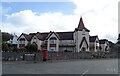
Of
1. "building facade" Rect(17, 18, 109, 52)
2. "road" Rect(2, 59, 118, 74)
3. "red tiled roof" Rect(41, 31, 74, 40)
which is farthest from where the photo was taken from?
"red tiled roof" Rect(41, 31, 74, 40)

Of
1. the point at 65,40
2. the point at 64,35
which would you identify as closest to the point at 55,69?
the point at 65,40

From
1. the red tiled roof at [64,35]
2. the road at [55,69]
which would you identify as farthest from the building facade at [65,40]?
the road at [55,69]

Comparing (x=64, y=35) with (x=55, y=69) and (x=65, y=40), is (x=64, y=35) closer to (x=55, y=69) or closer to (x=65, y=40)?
(x=65, y=40)

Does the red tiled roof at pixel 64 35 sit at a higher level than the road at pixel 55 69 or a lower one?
higher

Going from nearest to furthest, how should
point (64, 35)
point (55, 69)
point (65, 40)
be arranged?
point (55, 69) < point (65, 40) < point (64, 35)

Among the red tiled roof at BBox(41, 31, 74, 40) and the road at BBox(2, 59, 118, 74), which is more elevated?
the red tiled roof at BBox(41, 31, 74, 40)

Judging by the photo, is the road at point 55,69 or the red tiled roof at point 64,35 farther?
the red tiled roof at point 64,35

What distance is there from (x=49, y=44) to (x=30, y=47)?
762 inches

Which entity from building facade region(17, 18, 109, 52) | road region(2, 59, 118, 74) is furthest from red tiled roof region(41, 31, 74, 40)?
road region(2, 59, 118, 74)

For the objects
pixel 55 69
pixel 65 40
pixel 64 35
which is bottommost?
pixel 55 69

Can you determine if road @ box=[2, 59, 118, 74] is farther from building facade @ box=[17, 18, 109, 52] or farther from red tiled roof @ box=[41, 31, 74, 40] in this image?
red tiled roof @ box=[41, 31, 74, 40]

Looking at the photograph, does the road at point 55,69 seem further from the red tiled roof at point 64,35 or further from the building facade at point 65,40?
the red tiled roof at point 64,35

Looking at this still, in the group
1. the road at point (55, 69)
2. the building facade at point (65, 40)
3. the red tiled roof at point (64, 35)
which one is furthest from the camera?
the red tiled roof at point (64, 35)

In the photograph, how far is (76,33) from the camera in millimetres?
99750
